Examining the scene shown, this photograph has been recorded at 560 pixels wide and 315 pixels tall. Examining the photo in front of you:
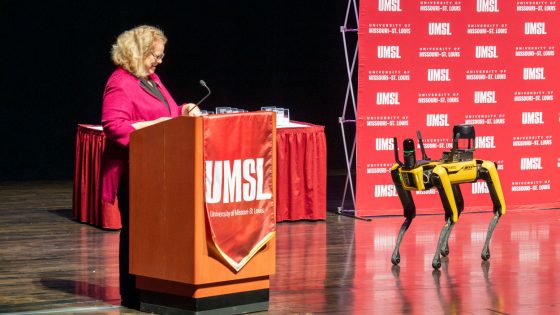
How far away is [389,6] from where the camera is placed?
9609 mm

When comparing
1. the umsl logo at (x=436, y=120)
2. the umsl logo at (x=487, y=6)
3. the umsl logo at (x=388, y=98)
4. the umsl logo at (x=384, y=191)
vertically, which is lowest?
the umsl logo at (x=384, y=191)

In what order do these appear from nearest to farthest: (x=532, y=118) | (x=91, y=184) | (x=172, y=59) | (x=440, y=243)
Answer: (x=440, y=243) < (x=91, y=184) < (x=532, y=118) < (x=172, y=59)

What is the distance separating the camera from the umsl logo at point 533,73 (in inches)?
400

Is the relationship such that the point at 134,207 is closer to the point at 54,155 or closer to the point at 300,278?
the point at 300,278

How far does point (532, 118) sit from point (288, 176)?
226cm

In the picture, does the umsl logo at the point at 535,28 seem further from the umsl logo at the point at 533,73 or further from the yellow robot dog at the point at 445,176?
the yellow robot dog at the point at 445,176

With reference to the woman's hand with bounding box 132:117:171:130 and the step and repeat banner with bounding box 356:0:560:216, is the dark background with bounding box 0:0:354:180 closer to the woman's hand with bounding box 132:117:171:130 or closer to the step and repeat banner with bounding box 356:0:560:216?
the step and repeat banner with bounding box 356:0:560:216

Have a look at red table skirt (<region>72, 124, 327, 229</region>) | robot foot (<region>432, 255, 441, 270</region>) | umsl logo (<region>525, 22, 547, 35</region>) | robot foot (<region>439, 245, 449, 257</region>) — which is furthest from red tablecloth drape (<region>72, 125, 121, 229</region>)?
umsl logo (<region>525, 22, 547, 35</region>)

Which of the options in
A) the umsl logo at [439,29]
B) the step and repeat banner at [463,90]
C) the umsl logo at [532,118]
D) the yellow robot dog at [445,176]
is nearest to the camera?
the yellow robot dog at [445,176]

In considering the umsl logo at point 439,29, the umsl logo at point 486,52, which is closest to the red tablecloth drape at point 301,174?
the umsl logo at point 439,29

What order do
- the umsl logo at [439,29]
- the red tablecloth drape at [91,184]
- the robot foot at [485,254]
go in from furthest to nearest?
the umsl logo at [439,29] → the red tablecloth drape at [91,184] → the robot foot at [485,254]

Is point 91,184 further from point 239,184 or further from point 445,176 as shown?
point 239,184

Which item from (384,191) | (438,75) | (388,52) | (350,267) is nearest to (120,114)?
(350,267)

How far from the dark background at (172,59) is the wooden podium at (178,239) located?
774 centimetres
